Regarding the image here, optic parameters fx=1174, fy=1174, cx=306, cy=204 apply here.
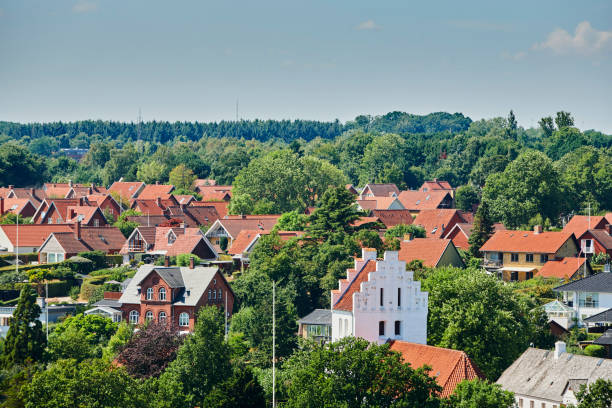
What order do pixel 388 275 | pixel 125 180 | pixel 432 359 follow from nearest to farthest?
1. pixel 432 359
2. pixel 388 275
3. pixel 125 180

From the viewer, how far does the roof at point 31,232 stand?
103062 millimetres

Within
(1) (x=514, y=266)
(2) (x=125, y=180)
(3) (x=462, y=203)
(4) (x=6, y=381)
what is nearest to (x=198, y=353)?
(4) (x=6, y=381)

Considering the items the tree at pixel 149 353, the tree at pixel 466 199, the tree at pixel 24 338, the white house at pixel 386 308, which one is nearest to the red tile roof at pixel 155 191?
the tree at pixel 466 199

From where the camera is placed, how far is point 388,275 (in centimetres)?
5712

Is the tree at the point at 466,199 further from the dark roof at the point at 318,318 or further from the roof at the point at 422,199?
the dark roof at the point at 318,318

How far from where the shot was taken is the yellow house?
302 ft

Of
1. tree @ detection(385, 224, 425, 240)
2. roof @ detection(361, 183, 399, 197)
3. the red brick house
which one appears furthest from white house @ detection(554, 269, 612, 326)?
roof @ detection(361, 183, 399, 197)

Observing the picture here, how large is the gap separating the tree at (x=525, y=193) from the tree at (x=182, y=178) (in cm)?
6741

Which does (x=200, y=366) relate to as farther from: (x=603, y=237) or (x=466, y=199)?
(x=466, y=199)

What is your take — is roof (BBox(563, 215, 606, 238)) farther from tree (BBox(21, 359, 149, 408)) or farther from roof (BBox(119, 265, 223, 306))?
tree (BBox(21, 359, 149, 408))

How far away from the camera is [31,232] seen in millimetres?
104500

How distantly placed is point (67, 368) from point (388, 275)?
15.9m

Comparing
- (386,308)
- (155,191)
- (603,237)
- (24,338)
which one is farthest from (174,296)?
(155,191)

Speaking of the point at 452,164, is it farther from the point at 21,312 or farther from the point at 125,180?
the point at 21,312
